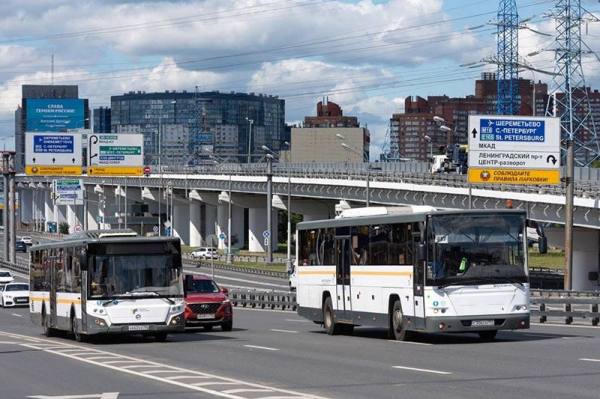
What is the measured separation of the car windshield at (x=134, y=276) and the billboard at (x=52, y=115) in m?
83.1

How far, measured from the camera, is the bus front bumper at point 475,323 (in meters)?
27.9

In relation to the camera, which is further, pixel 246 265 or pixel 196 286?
pixel 246 265

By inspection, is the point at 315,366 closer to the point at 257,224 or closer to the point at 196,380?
the point at 196,380

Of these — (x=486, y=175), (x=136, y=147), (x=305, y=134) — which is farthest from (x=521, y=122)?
(x=305, y=134)

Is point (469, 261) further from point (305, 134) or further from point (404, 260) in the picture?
point (305, 134)

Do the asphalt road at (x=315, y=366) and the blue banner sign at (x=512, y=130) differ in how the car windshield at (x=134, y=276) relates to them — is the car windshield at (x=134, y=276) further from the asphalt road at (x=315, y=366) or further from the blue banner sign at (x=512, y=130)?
the blue banner sign at (x=512, y=130)

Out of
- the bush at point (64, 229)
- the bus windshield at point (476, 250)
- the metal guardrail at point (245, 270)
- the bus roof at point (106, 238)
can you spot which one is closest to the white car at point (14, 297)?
the metal guardrail at point (245, 270)

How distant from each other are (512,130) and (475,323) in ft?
99.4

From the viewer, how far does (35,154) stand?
77.4 m

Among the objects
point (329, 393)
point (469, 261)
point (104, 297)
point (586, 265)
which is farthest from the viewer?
point (586, 265)

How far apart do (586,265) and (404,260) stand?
163ft

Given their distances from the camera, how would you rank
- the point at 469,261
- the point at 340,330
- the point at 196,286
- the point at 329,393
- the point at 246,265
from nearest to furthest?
the point at 329,393, the point at 469,261, the point at 340,330, the point at 196,286, the point at 246,265

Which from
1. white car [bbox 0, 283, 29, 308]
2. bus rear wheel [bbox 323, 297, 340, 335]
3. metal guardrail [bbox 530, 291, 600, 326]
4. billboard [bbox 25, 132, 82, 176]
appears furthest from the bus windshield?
Answer: billboard [bbox 25, 132, 82, 176]

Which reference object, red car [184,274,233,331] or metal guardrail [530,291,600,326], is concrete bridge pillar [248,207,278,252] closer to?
red car [184,274,233,331]
